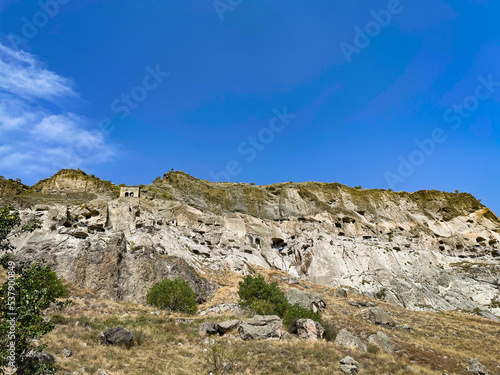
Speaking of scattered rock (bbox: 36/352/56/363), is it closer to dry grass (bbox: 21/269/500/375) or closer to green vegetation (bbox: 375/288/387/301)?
dry grass (bbox: 21/269/500/375)

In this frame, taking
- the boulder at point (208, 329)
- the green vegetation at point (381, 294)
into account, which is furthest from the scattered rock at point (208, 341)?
the green vegetation at point (381, 294)

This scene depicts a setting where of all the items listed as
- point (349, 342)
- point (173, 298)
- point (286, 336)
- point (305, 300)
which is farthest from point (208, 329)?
point (305, 300)

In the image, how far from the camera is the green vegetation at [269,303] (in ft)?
75.4

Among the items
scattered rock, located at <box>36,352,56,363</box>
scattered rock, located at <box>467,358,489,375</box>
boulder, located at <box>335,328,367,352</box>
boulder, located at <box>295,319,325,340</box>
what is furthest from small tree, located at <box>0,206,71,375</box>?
scattered rock, located at <box>467,358,489,375</box>

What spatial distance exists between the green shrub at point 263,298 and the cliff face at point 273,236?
28.1 ft

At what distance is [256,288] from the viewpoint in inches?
1091

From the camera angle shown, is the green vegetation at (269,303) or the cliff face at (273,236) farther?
the cliff face at (273,236)

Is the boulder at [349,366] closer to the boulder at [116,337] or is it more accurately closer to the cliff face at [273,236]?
the boulder at [116,337]

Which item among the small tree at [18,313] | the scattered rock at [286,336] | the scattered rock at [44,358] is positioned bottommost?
the scattered rock at [286,336]

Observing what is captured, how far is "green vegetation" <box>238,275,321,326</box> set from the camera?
23.0 metres

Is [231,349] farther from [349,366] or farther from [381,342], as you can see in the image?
[381,342]

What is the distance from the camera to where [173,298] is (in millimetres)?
26703

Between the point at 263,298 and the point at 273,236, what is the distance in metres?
34.6

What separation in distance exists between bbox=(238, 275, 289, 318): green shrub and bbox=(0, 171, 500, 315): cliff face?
8580 millimetres
